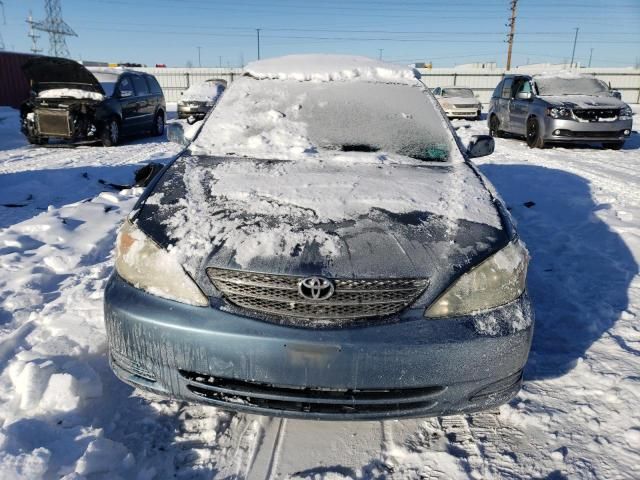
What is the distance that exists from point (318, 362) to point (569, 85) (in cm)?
1257

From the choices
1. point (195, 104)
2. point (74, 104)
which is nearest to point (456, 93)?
point (195, 104)

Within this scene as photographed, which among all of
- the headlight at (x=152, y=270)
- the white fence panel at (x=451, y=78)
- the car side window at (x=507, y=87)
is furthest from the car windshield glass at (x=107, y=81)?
the white fence panel at (x=451, y=78)

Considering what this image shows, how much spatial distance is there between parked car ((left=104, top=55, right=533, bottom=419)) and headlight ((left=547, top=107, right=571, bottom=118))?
962cm

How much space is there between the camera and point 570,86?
39.4 feet

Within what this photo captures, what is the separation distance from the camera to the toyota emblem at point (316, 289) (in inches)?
72.9

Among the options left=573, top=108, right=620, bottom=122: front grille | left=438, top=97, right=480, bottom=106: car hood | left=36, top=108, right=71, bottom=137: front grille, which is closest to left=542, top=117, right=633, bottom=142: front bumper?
left=573, top=108, right=620, bottom=122: front grille

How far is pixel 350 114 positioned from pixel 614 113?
31.8 ft

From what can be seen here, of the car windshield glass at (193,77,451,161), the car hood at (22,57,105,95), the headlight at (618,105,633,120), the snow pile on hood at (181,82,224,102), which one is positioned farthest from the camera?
the snow pile on hood at (181,82,224,102)

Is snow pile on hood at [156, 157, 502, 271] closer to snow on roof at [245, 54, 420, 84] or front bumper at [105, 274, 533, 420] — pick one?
front bumper at [105, 274, 533, 420]

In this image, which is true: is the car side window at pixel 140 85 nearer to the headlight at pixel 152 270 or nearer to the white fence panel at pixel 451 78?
the headlight at pixel 152 270

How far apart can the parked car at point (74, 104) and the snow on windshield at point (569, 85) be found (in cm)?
978

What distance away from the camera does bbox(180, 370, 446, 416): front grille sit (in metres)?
1.86

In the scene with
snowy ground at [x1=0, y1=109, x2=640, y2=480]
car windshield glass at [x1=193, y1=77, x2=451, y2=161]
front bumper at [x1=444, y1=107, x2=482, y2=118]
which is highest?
car windshield glass at [x1=193, y1=77, x2=451, y2=161]

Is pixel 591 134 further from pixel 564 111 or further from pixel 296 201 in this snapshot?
pixel 296 201
